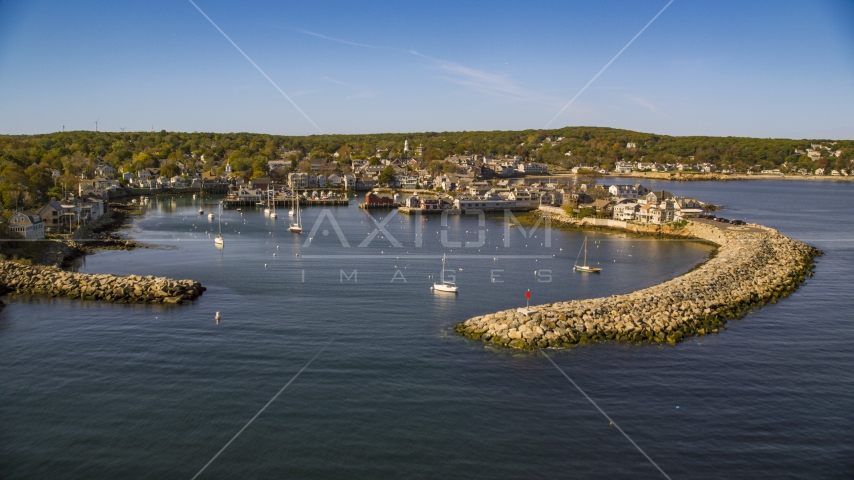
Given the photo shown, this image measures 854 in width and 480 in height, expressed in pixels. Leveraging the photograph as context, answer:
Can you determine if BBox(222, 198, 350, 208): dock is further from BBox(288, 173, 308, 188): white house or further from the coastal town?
BBox(288, 173, 308, 188): white house

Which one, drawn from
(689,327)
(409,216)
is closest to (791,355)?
(689,327)

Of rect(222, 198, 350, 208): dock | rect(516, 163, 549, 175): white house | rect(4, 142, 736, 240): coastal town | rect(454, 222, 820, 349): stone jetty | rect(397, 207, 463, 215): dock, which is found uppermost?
rect(516, 163, 549, 175): white house

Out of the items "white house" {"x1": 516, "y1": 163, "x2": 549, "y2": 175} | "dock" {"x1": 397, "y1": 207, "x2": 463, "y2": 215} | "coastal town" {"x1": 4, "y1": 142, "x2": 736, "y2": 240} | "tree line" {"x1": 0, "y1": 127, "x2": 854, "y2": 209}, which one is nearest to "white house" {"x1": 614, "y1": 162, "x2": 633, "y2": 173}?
"tree line" {"x1": 0, "y1": 127, "x2": 854, "y2": 209}

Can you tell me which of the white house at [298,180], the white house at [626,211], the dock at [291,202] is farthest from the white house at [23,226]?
the white house at [298,180]

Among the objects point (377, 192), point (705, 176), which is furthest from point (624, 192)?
point (705, 176)

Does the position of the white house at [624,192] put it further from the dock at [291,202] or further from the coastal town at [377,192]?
the dock at [291,202]

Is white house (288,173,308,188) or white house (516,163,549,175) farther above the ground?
white house (516,163,549,175)

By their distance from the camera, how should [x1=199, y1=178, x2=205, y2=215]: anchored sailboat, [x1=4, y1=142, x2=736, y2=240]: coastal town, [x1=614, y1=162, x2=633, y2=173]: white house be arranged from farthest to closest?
1. [x1=614, y1=162, x2=633, y2=173]: white house
2. [x1=199, y1=178, x2=205, y2=215]: anchored sailboat
3. [x1=4, y1=142, x2=736, y2=240]: coastal town
